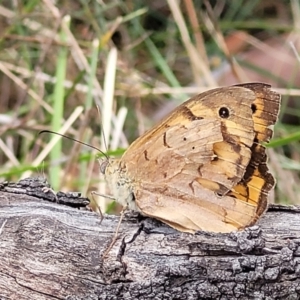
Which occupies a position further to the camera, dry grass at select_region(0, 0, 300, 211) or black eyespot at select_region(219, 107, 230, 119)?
dry grass at select_region(0, 0, 300, 211)

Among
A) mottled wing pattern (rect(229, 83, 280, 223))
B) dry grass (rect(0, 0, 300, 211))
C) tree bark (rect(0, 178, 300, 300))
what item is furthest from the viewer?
dry grass (rect(0, 0, 300, 211))

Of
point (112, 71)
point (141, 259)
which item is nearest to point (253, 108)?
point (141, 259)

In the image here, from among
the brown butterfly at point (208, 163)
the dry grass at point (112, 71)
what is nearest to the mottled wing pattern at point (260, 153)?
the brown butterfly at point (208, 163)

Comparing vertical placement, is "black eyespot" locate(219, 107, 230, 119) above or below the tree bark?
above

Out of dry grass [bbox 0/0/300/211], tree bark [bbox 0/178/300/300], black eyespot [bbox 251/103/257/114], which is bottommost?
tree bark [bbox 0/178/300/300]

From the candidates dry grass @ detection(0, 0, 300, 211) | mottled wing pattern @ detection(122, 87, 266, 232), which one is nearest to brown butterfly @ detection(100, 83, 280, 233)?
mottled wing pattern @ detection(122, 87, 266, 232)

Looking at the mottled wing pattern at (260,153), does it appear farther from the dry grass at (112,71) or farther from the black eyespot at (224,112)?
the dry grass at (112,71)

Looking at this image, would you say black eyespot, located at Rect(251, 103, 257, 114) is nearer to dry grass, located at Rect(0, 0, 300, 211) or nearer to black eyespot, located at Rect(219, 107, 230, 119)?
black eyespot, located at Rect(219, 107, 230, 119)

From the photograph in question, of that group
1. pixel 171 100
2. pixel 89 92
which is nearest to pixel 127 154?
pixel 89 92
